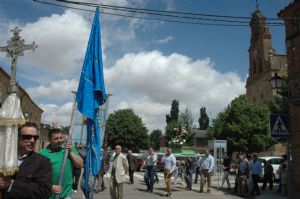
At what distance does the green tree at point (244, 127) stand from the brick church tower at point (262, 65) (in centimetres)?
1309

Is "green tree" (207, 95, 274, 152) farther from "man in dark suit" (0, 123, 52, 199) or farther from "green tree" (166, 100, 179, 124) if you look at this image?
"man in dark suit" (0, 123, 52, 199)

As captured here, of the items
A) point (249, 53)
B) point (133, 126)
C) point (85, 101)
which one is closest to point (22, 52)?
point (85, 101)

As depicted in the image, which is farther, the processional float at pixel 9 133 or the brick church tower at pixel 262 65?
the brick church tower at pixel 262 65

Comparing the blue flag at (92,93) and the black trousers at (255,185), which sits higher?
the blue flag at (92,93)

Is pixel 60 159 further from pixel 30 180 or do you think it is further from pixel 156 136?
pixel 156 136

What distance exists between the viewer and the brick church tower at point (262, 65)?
205ft

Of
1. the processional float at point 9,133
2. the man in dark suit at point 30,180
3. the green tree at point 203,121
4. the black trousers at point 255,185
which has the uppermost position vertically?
the green tree at point 203,121

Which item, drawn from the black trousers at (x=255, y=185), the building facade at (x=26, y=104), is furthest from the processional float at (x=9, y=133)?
the building facade at (x=26, y=104)

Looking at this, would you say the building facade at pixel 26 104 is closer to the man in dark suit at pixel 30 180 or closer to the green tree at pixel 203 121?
the man in dark suit at pixel 30 180

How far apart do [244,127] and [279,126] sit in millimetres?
36561

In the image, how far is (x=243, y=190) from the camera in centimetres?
1616

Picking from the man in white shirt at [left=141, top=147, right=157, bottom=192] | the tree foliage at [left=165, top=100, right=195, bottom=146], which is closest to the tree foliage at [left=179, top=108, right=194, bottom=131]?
the tree foliage at [left=165, top=100, right=195, bottom=146]

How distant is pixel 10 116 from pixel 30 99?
36246 millimetres

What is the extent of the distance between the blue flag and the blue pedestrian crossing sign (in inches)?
248
